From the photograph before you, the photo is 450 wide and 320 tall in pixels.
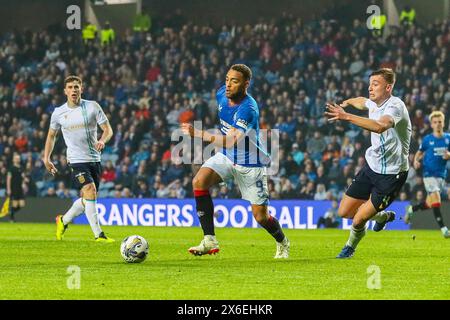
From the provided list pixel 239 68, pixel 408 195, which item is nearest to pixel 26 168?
pixel 408 195

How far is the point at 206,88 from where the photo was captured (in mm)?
30953

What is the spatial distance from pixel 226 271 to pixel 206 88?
20.3 m

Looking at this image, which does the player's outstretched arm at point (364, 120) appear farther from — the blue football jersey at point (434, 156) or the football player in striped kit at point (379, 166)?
the blue football jersey at point (434, 156)

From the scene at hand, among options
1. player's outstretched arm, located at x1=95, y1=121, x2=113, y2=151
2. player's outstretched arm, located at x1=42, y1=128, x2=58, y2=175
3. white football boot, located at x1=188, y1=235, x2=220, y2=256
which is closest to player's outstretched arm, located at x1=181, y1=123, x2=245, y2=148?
white football boot, located at x1=188, y1=235, x2=220, y2=256

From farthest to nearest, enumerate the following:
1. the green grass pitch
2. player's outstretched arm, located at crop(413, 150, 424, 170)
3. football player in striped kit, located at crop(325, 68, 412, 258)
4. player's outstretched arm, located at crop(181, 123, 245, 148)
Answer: player's outstretched arm, located at crop(413, 150, 424, 170) < football player in striped kit, located at crop(325, 68, 412, 258) < player's outstretched arm, located at crop(181, 123, 245, 148) < the green grass pitch

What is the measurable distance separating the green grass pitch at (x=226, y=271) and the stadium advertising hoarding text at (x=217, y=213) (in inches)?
→ 292

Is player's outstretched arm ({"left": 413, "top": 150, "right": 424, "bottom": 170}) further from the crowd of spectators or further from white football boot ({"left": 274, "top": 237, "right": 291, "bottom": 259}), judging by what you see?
white football boot ({"left": 274, "top": 237, "right": 291, "bottom": 259})

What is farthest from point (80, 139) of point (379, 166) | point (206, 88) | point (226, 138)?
point (206, 88)

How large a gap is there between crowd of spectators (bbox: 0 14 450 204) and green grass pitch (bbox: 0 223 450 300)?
9.80 metres

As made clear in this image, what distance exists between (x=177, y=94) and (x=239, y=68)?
1860 centimetres

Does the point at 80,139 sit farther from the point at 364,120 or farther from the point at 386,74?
the point at 364,120

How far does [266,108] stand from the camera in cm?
2875

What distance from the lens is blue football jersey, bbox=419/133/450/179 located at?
64.0 feet

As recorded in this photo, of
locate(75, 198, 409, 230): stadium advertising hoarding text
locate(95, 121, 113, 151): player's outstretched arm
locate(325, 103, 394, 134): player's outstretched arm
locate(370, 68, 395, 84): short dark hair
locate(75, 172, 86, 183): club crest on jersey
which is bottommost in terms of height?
locate(75, 198, 409, 230): stadium advertising hoarding text
